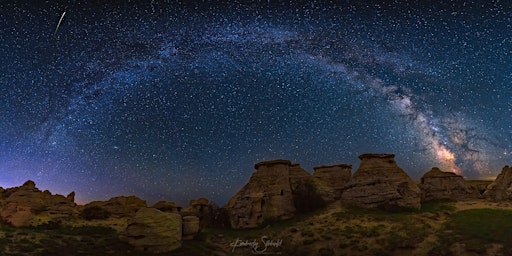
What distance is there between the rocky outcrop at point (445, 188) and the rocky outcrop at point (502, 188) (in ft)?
5.77

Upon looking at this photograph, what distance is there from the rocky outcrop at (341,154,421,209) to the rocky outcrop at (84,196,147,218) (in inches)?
1029

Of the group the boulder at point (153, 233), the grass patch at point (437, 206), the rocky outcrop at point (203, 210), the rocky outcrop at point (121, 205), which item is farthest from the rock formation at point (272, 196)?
the boulder at point (153, 233)

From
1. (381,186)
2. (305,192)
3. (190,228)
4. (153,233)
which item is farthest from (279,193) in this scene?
(153,233)

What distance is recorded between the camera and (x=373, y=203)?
1615 inches

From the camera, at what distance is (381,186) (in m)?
41.9

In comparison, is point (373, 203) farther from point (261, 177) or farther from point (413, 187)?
point (261, 177)

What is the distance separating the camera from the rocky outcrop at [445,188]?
45.7m

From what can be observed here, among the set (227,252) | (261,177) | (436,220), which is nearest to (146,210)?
(227,252)

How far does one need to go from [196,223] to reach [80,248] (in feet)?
35.9

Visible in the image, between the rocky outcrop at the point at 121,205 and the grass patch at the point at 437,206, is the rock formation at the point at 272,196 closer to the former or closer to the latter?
the rocky outcrop at the point at 121,205

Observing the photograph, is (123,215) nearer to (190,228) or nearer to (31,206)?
(31,206)

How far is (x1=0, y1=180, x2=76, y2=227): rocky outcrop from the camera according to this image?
3388 cm

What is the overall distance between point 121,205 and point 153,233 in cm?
1613

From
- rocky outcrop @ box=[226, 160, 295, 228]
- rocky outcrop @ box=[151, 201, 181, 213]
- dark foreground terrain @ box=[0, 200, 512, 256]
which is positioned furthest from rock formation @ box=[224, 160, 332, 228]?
rocky outcrop @ box=[151, 201, 181, 213]
